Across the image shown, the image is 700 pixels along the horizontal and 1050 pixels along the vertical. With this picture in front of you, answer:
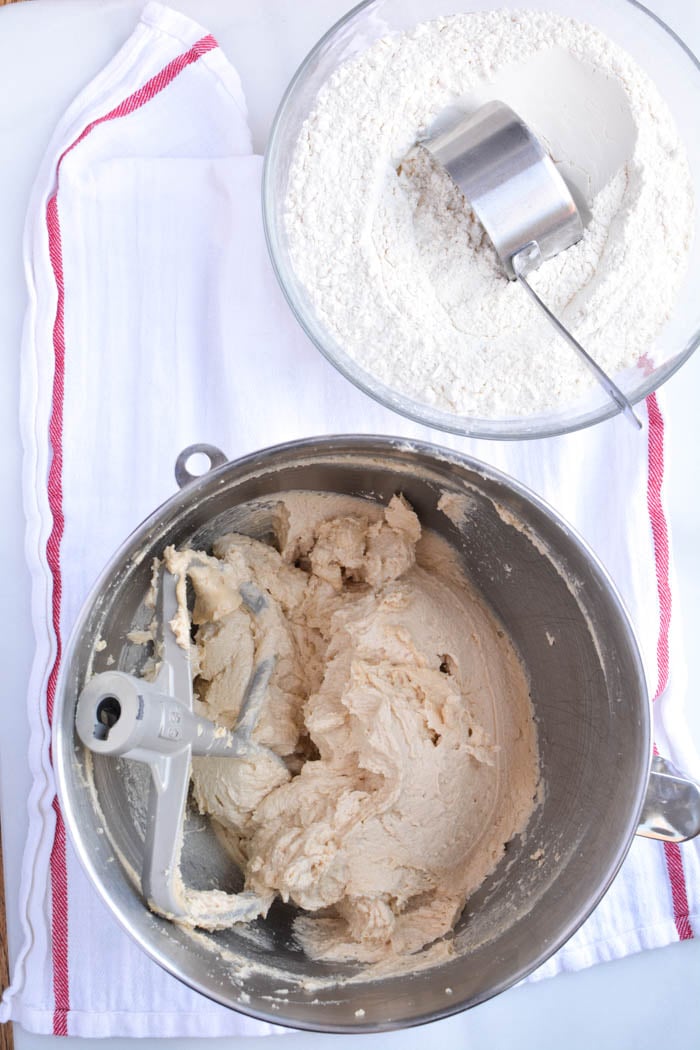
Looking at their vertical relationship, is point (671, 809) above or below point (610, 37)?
below

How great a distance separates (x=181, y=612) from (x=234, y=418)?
0.26m

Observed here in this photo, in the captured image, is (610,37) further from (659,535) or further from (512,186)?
(659,535)

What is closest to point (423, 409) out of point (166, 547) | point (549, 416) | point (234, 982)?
point (549, 416)

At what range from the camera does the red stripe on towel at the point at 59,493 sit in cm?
88

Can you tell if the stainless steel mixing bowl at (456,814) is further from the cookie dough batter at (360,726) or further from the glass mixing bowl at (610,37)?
the glass mixing bowl at (610,37)

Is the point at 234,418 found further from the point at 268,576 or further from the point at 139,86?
the point at 139,86

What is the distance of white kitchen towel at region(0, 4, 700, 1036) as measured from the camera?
3.01ft

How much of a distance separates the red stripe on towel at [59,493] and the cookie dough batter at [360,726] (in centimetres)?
20

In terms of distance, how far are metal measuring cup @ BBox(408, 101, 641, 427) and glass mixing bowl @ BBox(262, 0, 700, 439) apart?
0.22 feet

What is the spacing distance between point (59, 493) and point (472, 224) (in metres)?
0.50

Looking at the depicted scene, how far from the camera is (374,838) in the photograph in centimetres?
78

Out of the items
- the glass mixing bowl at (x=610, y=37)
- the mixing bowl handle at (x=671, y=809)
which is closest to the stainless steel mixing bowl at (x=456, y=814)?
the mixing bowl handle at (x=671, y=809)

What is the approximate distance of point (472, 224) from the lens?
850 mm

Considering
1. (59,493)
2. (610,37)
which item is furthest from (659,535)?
(59,493)
